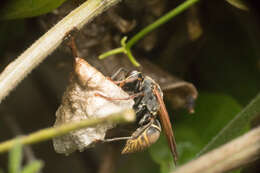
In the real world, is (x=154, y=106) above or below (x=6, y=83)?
below

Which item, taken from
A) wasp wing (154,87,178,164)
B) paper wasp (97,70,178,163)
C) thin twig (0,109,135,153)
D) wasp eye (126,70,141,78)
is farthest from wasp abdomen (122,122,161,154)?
thin twig (0,109,135,153)

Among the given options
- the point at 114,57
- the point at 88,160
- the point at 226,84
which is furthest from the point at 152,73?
the point at 88,160

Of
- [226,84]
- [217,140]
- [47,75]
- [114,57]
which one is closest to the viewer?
[217,140]

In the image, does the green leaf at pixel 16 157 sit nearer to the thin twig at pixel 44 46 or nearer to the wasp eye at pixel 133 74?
the thin twig at pixel 44 46

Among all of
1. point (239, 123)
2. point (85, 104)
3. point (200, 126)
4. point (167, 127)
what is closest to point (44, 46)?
point (85, 104)

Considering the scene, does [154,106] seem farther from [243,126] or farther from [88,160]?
[88,160]

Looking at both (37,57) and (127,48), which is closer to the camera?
(37,57)

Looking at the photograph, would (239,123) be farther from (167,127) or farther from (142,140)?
(142,140)
